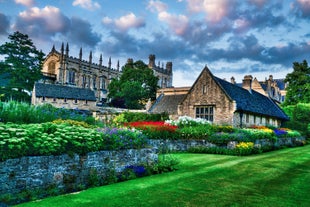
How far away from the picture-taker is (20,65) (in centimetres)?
5275

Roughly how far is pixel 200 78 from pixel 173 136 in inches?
501

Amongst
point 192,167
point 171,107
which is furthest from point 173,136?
point 171,107

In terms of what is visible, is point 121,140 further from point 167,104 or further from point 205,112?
point 167,104

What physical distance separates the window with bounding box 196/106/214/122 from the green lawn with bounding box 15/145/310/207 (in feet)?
57.7

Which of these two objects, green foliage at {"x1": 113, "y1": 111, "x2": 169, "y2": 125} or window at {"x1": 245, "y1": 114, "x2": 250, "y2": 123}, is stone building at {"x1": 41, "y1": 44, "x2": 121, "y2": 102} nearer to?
green foliage at {"x1": 113, "y1": 111, "x2": 169, "y2": 125}

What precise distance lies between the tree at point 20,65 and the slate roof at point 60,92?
87.1 inches

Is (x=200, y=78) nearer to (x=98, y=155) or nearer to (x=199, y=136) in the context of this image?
(x=199, y=136)

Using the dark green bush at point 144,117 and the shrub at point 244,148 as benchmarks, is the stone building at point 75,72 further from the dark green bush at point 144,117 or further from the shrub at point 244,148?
the shrub at point 244,148

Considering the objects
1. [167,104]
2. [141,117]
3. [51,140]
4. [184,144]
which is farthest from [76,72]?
[51,140]

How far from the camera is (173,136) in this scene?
18.2 metres

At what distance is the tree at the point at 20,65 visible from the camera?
169 feet

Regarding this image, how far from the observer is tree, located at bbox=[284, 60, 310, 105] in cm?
4694

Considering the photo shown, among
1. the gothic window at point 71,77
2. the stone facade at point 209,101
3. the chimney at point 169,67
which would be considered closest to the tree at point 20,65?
the gothic window at point 71,77

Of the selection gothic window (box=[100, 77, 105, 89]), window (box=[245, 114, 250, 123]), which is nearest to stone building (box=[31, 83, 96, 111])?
gothic window (box=[100, 77, 105, 89])
